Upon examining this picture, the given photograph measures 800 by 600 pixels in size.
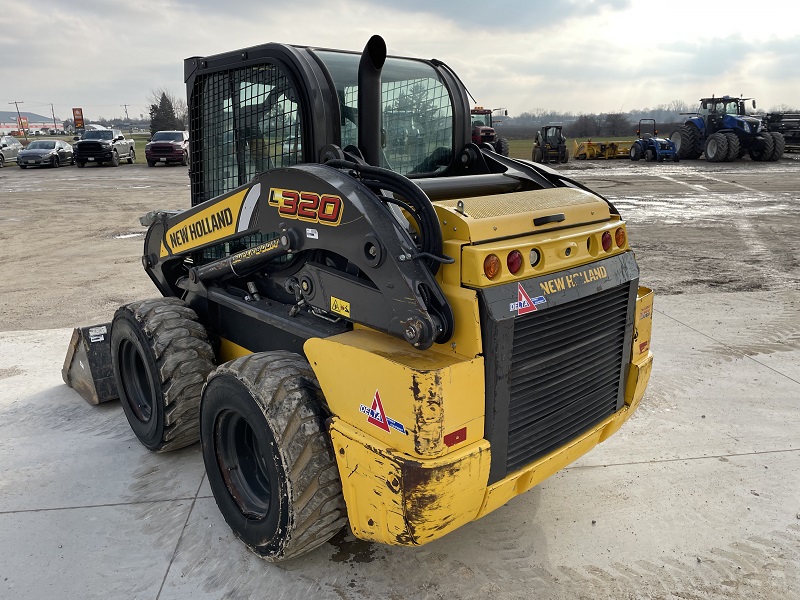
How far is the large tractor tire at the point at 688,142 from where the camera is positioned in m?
28.8

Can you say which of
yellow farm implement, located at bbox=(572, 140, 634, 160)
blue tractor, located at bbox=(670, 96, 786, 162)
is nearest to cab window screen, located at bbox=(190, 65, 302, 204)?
blue tractor, located at bbox=(670, 96, 786, 162)

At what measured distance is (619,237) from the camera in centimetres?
322

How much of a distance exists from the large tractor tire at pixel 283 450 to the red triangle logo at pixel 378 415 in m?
0.34

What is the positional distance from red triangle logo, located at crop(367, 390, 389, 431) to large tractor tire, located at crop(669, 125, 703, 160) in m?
30.1

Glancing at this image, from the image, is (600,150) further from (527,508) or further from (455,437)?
(455,437)

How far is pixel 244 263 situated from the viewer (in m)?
3.38

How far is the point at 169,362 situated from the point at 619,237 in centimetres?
251

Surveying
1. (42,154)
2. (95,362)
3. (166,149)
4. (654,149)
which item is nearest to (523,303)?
(95,362)

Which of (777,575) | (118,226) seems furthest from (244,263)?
(118,226)

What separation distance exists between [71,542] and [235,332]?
1360 mm

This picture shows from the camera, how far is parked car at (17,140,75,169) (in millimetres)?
28406

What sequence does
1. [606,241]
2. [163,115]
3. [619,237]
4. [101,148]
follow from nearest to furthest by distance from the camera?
1. [606,241]
2. [619,237]
3. [101,148]
4. [163,115]

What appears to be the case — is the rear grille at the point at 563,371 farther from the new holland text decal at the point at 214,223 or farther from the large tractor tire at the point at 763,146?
the large tractor tire at the point at 763,146

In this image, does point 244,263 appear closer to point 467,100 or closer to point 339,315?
point 339,315
